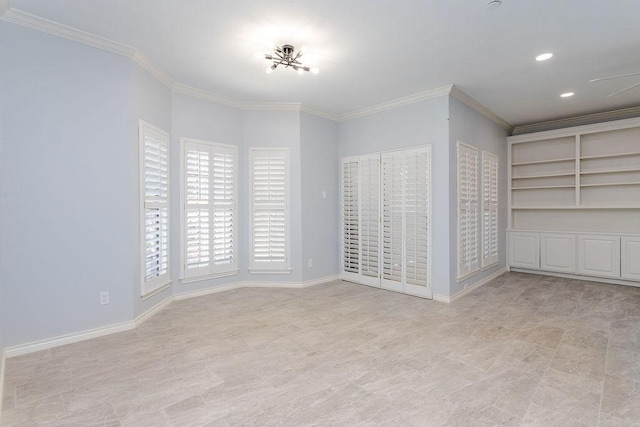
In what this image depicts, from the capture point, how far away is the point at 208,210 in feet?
14.8

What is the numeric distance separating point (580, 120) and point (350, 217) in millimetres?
4446

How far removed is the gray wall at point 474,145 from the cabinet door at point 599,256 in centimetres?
117

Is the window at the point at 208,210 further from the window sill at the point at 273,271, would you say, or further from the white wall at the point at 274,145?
the window sill at the point at 273,271

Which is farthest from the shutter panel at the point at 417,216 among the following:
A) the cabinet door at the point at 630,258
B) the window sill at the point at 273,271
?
the cabinet door at the point at 630,258

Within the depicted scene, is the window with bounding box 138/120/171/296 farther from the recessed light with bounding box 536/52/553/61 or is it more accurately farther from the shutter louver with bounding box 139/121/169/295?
the recessed light with bounding box 536/52/553/61

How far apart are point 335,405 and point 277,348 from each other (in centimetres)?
97

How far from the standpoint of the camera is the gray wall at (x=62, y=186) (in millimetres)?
2701

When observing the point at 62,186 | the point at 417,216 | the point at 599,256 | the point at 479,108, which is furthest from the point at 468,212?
the point at 62,186

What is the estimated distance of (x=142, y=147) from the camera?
3477 mm

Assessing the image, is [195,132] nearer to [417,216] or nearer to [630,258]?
[417,216]

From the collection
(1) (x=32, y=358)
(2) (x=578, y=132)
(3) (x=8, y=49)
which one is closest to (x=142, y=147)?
(3) (x=8, y=49)

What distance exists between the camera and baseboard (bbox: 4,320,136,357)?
2717 mm

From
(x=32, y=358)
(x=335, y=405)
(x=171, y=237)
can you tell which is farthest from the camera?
(x=171, y=237)

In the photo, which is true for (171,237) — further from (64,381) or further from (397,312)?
(397,312)
